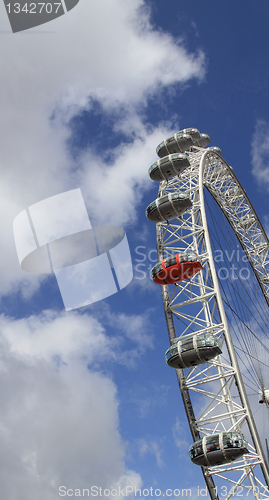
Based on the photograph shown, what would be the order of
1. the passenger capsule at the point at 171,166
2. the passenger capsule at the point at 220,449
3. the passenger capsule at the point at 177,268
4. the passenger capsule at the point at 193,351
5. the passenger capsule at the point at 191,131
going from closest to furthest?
1. the passenger capsule at the point at 220,449
2. the passenger capsule at the point at 193,351
3. the passenger capsule at the point at 177,268
4. the passenger capsule at the point at 171,166
5. the passenger capsule at the point at 191,131

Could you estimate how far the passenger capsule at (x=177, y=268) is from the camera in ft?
84.6

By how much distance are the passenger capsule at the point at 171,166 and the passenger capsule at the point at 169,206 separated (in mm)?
4169

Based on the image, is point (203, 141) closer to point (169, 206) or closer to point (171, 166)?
point (171, 166)

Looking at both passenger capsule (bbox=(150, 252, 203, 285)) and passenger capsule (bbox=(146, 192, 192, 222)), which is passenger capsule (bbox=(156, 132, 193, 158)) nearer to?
passenger capsule (bbox=(146, 192, 192, 222))

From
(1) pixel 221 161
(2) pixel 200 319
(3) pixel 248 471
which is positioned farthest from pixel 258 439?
(1) pixel 221 161

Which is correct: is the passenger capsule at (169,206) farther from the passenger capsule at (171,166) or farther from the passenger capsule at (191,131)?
the passenger capsule at (191,131)

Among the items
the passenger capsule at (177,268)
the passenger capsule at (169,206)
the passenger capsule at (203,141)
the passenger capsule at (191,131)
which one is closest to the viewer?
the passenger capsule at (177,268)

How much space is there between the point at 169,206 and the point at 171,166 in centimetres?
502

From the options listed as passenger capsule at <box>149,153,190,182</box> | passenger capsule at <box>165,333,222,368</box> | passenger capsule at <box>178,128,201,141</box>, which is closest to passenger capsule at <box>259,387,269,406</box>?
passenger capsule at <box>165,333,222,368</box>

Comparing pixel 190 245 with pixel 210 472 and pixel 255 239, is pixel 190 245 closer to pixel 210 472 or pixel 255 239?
pixel 210 472

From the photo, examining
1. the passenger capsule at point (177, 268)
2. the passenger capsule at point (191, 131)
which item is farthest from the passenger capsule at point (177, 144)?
the passenger capsule at point (177, 268)

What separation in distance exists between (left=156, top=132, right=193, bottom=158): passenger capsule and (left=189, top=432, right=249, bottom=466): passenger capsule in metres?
23.8

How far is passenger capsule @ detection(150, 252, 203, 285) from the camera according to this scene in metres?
25.8

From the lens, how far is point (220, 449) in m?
21.0
